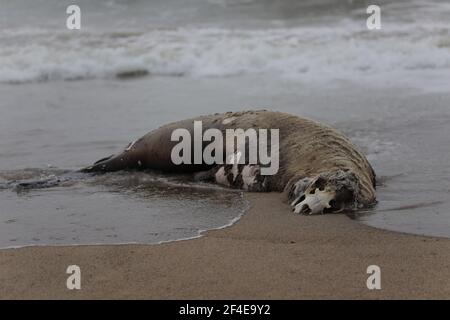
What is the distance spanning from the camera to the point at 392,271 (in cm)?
401

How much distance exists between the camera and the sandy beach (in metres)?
3.74

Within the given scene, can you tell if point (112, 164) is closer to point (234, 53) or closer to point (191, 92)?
point (191, 92)

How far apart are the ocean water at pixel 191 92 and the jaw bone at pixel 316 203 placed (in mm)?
246

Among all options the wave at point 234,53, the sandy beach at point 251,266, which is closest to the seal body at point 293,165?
the sandy beach at point 251,266

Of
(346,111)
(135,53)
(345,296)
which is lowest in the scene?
(345,296)

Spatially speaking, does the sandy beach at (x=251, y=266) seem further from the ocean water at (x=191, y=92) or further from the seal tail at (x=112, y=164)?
the seal tail at (x=112, y=164)

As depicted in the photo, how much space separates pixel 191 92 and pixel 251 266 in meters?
7.70

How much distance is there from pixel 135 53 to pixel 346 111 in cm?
695

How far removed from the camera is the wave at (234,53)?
525 inches

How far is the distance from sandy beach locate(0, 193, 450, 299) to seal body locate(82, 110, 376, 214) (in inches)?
16.5

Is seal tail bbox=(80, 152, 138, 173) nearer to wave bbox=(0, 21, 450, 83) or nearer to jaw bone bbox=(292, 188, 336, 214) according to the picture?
jaw bone bbox=(292, 188, 336, 214)

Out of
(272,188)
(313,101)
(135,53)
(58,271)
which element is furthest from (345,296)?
(135,53)

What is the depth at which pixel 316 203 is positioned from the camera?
17.7ft

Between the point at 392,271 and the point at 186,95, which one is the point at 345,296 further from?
the point at 186,95
